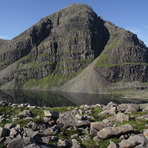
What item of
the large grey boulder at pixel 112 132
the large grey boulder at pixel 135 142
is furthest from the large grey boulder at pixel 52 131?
the large grey boulder at pixel 135 142

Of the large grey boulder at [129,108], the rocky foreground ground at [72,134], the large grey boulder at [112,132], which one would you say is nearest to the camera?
the rocky foreground ground at [72,134]

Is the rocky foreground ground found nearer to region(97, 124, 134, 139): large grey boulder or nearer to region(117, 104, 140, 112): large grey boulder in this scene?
region(97, 124, 134, 139): large grey boulder

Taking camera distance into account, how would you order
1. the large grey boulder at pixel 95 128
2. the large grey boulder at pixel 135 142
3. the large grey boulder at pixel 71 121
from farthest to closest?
1. the large grey boulder at pixel 71 121
2. the large grey boulder at pixel 95 128
3. the large grey boulder at pixel 135 142

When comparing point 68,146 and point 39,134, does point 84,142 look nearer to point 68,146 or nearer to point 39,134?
point 68,146

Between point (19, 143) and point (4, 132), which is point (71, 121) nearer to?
point (4, 132)

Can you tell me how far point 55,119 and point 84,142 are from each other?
933 cm

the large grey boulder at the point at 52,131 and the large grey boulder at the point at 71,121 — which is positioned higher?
the large grey boulder at the point at 71,121

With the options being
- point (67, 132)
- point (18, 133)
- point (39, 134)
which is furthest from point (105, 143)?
point (18, 133)

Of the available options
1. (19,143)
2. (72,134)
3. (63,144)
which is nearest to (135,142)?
(63,144)

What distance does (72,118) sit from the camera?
25703 mm

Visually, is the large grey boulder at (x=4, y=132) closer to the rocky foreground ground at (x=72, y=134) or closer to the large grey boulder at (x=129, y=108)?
the rocky foreground ground at (x=72, y=134)

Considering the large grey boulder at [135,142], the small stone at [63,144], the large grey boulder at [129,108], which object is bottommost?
the small stone at [63,144]

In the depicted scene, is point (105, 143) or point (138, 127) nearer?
point (105, 143)

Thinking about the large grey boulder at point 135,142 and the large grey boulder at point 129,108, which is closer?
the large grey boulder at point 135,142
